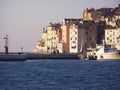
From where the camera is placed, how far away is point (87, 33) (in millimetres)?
124562

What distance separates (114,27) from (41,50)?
1233 inches

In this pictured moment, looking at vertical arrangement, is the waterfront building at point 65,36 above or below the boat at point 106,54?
above

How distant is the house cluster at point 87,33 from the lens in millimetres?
120188

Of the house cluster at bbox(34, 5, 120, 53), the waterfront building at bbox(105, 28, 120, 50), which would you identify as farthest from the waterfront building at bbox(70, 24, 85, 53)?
the waterfront building at bbox(105, 28, 120, 50)

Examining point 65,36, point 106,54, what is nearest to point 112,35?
point 65,36

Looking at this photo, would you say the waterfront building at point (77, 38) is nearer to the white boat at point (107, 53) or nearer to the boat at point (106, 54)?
the boat at point (106, 54)

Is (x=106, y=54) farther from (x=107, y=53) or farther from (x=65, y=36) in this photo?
(x=65, y=36)

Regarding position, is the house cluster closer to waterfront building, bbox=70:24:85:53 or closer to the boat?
waterfront building, bbox=70:24:85:53

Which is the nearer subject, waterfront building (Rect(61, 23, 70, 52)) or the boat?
the boat

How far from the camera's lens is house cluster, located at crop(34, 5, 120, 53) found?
394 feet

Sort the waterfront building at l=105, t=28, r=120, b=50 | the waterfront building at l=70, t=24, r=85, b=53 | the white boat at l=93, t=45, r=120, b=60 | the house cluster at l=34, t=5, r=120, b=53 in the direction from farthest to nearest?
the waterfront building at l=70, t=24, r=85, b=53 → the house cluster at l=34, t=5, r=120, b=53 → the waterfront building at l=105, t=28, r=120, b=50 → the white boat at l=93, t=45, r=120, b=60

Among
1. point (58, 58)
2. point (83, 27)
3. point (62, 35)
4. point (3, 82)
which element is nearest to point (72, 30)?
point (83, 27)

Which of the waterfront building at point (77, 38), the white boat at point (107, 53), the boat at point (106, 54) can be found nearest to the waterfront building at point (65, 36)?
the waterfront building at point (77, 38)

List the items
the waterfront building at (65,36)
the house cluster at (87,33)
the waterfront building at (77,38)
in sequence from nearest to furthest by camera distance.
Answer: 1. the house cluster at (87,33)
2. the waterfront building at (77,38)
3. the waterfront building at (65,36)
